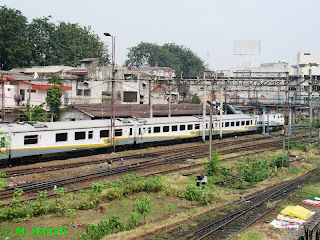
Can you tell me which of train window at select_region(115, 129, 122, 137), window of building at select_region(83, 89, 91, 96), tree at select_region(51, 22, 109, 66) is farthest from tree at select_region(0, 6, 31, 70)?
train window at select_region(115, 129, 122, 137)

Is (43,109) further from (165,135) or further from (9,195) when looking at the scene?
(9,195)

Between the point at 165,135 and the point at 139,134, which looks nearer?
the point at 139,134

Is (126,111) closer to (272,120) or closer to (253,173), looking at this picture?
(272,120)

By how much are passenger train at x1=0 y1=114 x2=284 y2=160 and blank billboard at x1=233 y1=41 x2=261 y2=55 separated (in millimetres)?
41846

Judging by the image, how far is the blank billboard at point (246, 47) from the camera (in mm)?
74188

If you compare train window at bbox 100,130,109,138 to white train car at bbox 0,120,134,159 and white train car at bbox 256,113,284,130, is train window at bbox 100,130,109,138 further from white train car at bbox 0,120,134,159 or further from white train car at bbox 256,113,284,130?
white train car at bbox 256,113,284,130

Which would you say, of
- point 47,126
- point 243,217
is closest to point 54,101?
point 47,126

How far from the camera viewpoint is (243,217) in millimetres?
14086

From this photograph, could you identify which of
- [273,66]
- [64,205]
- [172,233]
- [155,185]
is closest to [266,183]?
[155,185]

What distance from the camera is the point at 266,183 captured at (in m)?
20.0

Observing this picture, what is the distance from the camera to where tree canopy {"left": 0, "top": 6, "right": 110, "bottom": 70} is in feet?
189

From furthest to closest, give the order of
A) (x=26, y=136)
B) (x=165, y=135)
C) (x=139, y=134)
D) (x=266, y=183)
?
(x=165, y=135) < (x=139, y=134) < (x=26, y=136) < (x=266, y=183)

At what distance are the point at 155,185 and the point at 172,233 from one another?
531 cm

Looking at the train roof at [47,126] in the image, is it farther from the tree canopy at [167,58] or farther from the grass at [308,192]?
the tree canopy at [167,58]
